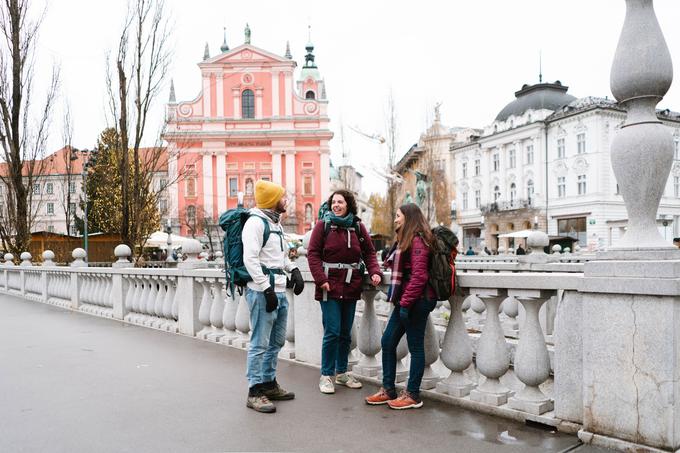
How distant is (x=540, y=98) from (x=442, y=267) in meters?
55.1

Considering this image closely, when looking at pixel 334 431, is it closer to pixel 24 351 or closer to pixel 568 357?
pixel 568 357

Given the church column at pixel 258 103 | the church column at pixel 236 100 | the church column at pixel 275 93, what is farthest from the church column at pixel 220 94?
the church column at pixel 275 93

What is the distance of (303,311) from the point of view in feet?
21.3

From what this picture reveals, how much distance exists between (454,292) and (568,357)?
1.02 meters

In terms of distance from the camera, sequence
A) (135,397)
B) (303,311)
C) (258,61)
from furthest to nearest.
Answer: (258,61)
(303,311)
(135,397)

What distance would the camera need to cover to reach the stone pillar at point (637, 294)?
352 cm

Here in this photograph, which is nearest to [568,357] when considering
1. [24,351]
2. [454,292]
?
[454,292]

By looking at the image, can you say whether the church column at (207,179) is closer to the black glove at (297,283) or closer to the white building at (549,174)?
the white building at (549,174)

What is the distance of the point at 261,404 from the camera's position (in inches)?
187

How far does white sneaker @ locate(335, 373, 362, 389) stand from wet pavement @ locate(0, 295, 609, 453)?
0.11 metres

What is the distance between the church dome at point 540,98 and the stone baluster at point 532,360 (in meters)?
54.0

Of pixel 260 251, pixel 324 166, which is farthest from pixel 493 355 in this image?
pixel 324 166

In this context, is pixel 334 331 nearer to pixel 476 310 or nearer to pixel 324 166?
pixel 476 310

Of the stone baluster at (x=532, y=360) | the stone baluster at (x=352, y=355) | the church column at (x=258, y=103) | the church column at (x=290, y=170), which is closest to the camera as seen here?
the stone baluster at (x=532, y=360)
